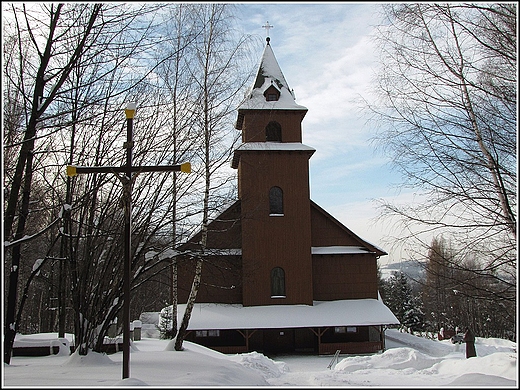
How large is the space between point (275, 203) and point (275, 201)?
98 millimetres

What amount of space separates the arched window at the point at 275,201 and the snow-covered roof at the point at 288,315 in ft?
14.7

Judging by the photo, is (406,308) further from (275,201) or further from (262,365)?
(262,365)

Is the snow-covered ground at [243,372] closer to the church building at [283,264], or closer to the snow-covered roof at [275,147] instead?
the church building at [283,264]

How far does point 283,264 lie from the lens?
919 inches

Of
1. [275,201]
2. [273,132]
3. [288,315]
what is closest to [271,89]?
[273,132]

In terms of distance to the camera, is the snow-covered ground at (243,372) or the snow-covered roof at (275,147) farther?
the snow-covered roof at (275,147)

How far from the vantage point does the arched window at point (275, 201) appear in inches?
942

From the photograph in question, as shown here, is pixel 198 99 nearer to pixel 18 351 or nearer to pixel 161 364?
pixel 161 364

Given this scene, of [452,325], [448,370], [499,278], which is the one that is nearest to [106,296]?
[499,278]

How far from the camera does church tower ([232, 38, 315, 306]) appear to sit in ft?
75.9

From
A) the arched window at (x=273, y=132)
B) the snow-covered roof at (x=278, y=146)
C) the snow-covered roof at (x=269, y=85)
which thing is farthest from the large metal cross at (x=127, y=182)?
the arched window at (x=273, y=132)

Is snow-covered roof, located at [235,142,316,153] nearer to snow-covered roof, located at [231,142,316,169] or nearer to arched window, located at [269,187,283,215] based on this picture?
snow-covered roof, located at [231,142,316,169]

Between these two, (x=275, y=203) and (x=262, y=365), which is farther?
(x=275, y=203)

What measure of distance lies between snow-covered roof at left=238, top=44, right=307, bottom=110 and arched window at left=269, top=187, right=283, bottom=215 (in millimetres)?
3993
